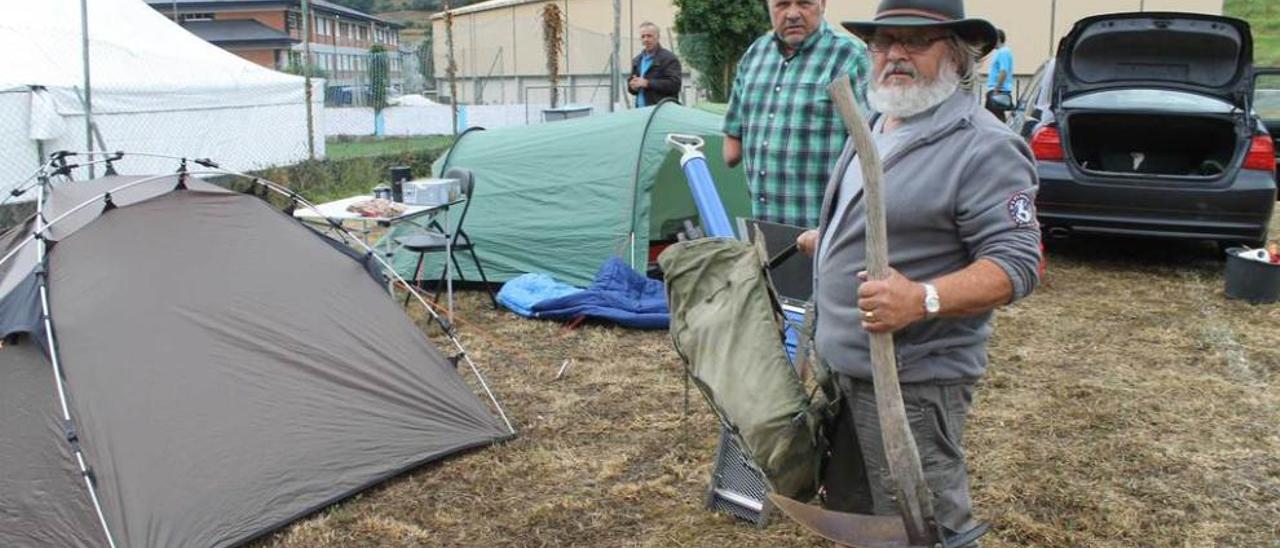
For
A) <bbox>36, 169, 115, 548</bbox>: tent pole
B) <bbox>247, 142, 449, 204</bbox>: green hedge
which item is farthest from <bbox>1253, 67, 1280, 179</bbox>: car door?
<bbox>36, 169, 115, 548</bbox>: tent pole

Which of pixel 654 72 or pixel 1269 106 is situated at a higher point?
pixel 654 72

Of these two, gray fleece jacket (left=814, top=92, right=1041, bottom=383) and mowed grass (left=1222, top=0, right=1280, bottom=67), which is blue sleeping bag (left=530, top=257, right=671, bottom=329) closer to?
gray fleece jacket (left=814, top=92, right=1041, bottom=383)

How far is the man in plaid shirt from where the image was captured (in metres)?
3.50

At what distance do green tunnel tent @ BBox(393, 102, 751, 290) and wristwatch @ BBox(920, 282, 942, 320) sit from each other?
437cm

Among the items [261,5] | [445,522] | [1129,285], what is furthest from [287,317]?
[261,5]

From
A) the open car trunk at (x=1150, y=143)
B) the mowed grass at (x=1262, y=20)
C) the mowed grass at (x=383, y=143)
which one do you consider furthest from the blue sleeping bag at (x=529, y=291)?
the mowed grass at (x=1262, y=20)

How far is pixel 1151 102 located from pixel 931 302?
216 inches

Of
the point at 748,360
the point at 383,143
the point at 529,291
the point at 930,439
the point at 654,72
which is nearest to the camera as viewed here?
the point at 930,439

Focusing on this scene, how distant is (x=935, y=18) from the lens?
186cm

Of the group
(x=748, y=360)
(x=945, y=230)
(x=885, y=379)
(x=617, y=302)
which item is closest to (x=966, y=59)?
(x=945, y=230)

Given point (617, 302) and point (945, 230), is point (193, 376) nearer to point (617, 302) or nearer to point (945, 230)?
point (945, 230)

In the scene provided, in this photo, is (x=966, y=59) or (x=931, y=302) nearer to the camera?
(x=931, y=302)

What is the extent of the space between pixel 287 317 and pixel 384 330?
0.38 meters

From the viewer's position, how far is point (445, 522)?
3.36 m
